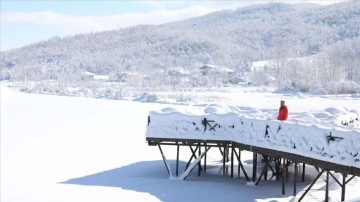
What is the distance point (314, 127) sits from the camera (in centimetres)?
1602

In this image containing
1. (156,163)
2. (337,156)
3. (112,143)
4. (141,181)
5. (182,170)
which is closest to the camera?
(337,156)

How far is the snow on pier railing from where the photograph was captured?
14969 mm

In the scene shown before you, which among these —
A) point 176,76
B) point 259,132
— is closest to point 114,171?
point 259,132

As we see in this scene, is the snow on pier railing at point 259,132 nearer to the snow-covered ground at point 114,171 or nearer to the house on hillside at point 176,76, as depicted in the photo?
the snow-covered ground at point 114,171

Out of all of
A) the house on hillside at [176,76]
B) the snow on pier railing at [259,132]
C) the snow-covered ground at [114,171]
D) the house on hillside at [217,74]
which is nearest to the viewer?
the snow on pier railing at [259,132]

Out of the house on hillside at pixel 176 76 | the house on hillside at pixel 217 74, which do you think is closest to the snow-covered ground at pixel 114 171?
the house on hillside at pixel 217 74

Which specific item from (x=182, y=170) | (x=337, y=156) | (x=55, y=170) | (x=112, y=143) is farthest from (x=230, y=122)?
(x=112, y=143)

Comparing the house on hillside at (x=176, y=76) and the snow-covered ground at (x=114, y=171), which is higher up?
the house on hillside at (x=176, y=76)

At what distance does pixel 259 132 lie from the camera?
18.7 m

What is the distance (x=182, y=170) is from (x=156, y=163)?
2542mm

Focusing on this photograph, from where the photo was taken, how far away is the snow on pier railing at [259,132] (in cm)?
1497

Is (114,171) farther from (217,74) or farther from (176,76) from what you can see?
(217,74)

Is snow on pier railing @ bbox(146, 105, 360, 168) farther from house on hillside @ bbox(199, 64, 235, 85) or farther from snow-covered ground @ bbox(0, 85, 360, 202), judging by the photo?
house on hillside @ bbox(199, 64, 235, 85)

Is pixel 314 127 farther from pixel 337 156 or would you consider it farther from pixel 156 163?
pixel 156 163
